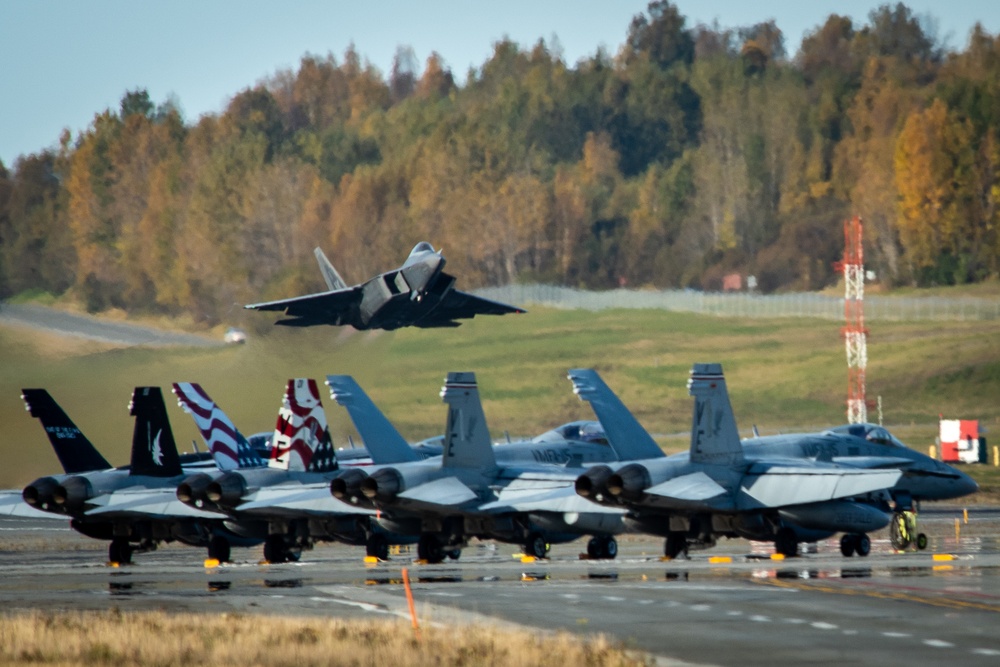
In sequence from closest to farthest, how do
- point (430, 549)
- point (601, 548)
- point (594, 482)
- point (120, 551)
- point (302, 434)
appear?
point (594, 482) → point (601, 548) → point (430, 549) → point (302, 434) → point (120, 551)

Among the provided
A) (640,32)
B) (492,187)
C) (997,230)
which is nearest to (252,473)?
(997,230)

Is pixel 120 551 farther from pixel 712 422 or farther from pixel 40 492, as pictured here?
pixel 712 422

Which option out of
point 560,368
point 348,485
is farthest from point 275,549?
point 560,368

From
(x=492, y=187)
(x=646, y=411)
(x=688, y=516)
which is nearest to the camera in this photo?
(x=688, y=516)

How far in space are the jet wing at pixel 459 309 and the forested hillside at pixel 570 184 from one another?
32.8 m

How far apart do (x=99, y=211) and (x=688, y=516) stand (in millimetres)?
105282

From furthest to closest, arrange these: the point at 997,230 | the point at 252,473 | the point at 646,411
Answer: the point at 997,230 → the point at 646,411 → the point at 252,473

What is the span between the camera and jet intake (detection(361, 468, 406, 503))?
1236 inches

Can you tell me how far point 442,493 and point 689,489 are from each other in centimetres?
502

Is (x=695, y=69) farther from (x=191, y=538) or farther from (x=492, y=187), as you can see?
(x=191, y=538)

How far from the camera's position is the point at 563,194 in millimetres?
131375

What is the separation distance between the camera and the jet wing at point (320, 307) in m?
61.4

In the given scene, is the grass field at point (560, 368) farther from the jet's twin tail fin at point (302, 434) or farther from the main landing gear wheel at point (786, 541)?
the main landing gear wheel at point (786, 541)

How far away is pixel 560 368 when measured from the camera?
94438 millimetres
